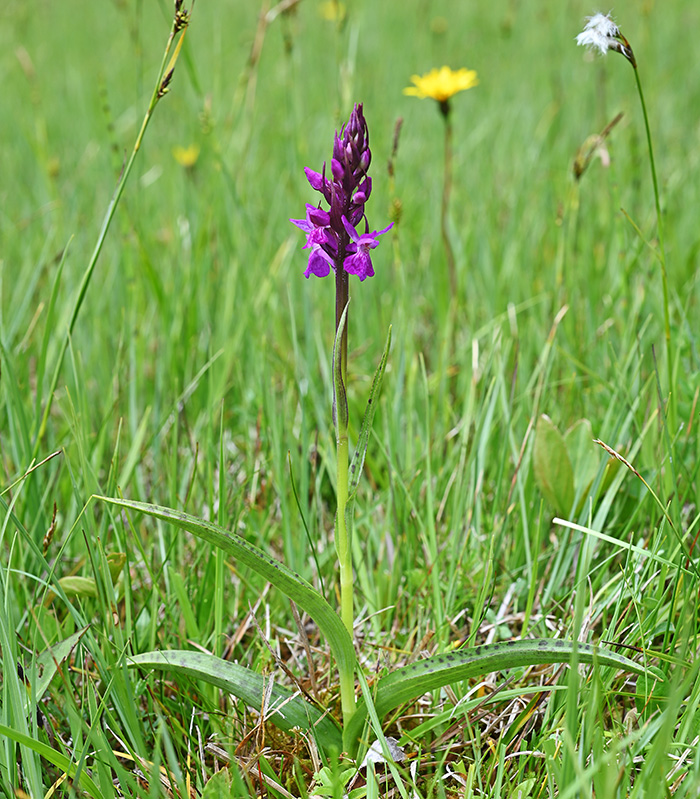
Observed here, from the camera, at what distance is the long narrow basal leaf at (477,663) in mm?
876

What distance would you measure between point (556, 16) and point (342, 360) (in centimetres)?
580

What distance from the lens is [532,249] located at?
2.65 metres

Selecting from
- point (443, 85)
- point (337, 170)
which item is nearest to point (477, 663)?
point (337, 170)

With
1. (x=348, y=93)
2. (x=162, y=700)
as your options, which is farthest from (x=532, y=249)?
(x=162, y=700)

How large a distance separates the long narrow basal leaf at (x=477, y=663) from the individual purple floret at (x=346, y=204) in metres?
0.53

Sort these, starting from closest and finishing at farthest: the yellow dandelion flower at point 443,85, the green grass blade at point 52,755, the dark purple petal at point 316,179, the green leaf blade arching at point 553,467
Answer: the green grass blade at point 52,755, the dark purple petal at point 316,179, the green leaf blade arching at point 553,467, the yellow dandelion flower at point 443,85

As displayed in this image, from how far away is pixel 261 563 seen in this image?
0.85 metres

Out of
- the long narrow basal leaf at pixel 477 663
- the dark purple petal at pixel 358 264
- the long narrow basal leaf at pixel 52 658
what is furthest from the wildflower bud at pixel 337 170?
the long narrow basal leaf at pixel 52 658

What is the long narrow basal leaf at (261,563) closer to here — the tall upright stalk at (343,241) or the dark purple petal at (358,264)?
the tall upright stalk at (343,241)

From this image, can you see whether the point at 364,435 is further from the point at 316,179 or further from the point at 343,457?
the point at 316,179

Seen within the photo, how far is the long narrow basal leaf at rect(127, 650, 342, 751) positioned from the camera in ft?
3.17

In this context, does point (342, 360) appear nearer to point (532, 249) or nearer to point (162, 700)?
point (162, 700)

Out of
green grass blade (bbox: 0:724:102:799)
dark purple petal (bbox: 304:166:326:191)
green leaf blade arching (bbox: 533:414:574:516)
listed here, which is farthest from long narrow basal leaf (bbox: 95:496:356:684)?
green leaf blade arching (bbox: 533:414:574:516)

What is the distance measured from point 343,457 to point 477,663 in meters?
0.33
